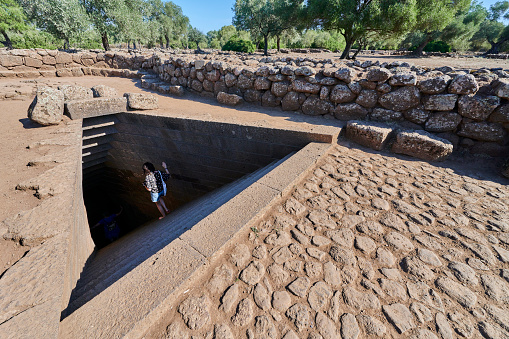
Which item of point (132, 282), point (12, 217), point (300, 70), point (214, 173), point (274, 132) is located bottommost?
point (214, 173)

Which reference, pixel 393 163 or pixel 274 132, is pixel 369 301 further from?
pixel 274 132

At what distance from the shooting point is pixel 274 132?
418 cm

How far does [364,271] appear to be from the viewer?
1885mm

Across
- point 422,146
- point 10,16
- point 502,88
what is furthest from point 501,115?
point 10,16

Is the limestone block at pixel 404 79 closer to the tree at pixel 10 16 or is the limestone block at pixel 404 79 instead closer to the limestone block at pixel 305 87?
the limestone block at pixel 305 87

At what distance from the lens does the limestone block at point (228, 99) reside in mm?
5832

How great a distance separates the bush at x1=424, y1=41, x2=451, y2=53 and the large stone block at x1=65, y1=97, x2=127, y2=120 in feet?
97.6

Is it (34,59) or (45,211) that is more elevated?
(34,59)

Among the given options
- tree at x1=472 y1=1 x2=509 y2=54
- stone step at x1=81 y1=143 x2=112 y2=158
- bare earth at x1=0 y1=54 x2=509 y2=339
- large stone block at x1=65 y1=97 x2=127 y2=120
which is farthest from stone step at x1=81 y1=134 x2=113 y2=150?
tree at x1=472 y1=1 x2=509 y2=54

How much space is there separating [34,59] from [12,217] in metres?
12.5

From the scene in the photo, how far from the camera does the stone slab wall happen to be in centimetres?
435

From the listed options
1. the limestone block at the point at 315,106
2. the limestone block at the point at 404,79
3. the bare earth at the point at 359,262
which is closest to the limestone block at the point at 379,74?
the limestone block at the point at 404,79

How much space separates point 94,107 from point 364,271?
6.19 meters

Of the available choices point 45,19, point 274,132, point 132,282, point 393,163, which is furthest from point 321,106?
point 45,19
